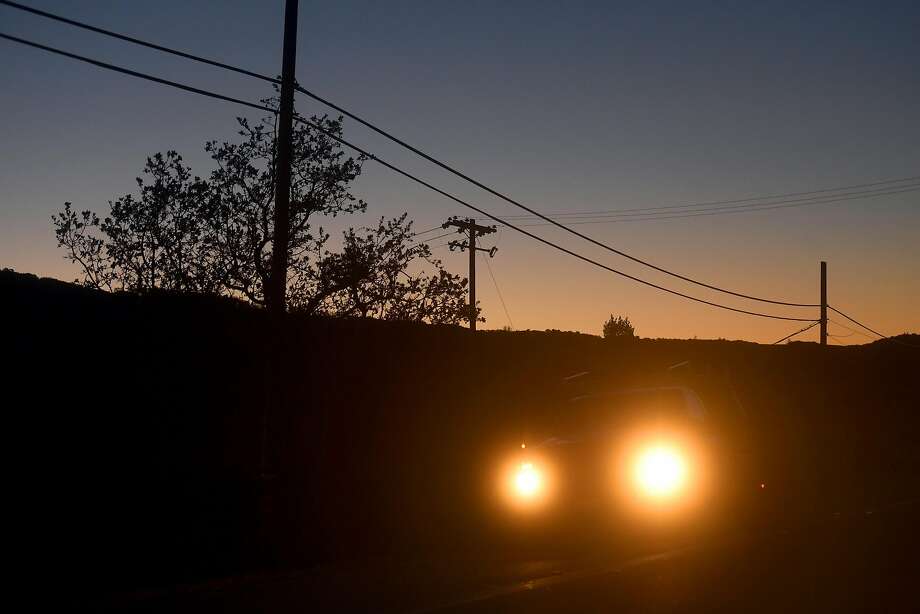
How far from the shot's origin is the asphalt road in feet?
24.1

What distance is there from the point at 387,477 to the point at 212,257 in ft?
28.9

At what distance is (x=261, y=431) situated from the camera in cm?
1847

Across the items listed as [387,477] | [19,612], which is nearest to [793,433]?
[387,477]

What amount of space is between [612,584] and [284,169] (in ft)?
29.1

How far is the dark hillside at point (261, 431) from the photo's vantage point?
37.0 ft

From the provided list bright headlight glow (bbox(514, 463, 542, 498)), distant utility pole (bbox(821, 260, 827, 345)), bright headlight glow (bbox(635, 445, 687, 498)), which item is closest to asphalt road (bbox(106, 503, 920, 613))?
bright headlight glow (bbox(635, 445, 687, 498))

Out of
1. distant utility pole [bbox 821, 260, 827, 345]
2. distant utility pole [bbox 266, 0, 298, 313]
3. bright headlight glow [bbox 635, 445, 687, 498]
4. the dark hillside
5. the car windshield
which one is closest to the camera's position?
bright headlight glow [bbox 635, 445, 687, 498]

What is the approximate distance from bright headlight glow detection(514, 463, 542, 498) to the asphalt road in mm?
786

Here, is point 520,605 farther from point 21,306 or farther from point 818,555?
point 21,306

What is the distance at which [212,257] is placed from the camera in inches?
909

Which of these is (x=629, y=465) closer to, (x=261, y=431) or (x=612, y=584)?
(x=612, y=584)

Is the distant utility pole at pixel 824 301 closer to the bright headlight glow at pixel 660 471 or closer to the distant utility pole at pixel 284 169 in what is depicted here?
the distant utility pole at pixel 284 169

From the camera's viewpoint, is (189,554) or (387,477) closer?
(189,554)

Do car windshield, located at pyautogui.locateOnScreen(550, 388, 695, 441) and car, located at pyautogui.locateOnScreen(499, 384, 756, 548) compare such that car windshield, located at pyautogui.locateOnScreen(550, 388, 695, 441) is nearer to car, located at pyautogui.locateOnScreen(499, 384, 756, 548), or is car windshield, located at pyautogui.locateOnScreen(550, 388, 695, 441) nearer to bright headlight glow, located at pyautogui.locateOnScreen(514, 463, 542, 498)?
car, located at pyautogui.locateOnScreen(499, 384, 756, 548)
